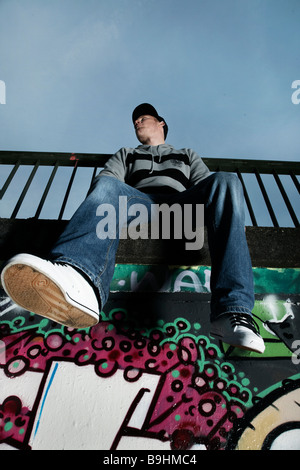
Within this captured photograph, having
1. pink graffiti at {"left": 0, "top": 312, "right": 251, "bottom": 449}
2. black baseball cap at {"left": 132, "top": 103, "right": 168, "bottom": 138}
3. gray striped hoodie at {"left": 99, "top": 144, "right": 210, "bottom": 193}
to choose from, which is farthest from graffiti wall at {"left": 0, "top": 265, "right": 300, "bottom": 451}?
black baseball cap at {"left": 132, "top": 103, "right": 168, "bottom": 138}

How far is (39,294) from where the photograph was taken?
88 centimetres

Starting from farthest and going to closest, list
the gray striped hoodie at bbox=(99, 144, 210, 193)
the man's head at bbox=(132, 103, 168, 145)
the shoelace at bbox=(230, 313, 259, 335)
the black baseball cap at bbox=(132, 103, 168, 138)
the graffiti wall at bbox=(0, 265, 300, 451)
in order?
the black baseball cap at bbox=(132, 103, 168, 138), the man's head at bbox=(132, 103, 168, 145), the gray striped hoodie at bbox=(99, 144, 210, 193), the graffiti wall at bbox=(0, 265, 300, 451), the shoelace at bbox=(230, 313, 259, 335)

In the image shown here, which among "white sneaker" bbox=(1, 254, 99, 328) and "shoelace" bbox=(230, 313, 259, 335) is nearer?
"white sneaker" bbox=(1, 254, 99, 328)

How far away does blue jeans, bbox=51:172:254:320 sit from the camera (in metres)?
1.02

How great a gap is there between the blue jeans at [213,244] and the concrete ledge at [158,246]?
295 mm

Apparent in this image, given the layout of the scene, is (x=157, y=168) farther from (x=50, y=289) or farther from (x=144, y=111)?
(x=50, y=289)

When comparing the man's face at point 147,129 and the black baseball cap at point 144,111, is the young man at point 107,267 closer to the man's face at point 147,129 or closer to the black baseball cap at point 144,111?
the man's face at point 147,129

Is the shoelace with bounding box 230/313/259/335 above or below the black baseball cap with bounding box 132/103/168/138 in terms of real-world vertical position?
below

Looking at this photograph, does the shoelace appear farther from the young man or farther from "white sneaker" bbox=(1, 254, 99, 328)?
"white sneaker" bbox=(1, 254, 99, 328)

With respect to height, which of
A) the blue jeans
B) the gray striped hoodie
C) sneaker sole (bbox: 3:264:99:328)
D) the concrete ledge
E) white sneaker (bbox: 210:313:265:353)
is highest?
the gray striped hoodie

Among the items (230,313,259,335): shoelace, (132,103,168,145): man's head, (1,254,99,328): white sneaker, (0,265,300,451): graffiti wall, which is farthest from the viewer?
Result: (132,103,168,145): man's head

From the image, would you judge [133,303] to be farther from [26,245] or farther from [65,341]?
[26,245]

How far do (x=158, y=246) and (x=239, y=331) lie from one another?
2.53ft
